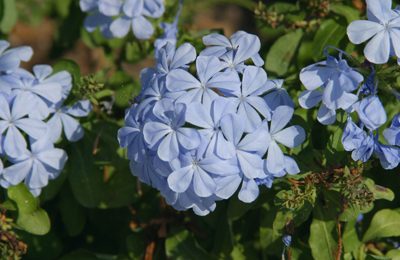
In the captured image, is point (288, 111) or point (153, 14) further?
point (153, 14)

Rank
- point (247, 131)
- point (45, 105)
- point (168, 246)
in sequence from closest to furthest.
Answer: point (247, 131) < point (45, 105) < point (168, 246)

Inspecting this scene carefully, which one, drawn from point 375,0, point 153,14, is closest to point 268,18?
point 153,14

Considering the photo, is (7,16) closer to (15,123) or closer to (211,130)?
(15,123)

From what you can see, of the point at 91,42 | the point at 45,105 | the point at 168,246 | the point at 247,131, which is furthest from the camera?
the point at 91,42

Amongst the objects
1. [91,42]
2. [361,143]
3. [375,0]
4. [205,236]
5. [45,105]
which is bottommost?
[205,236]

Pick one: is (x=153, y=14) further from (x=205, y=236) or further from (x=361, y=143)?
(x=361, y=143)

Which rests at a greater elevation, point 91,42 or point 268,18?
point 268,18
